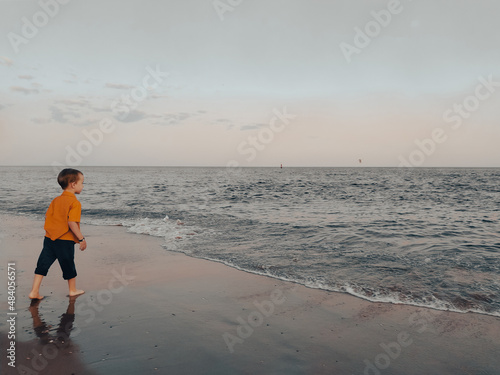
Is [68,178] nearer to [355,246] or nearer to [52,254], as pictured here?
[52,254]

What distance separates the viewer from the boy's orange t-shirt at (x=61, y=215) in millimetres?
4906

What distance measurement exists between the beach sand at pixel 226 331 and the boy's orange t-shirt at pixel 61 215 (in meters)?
1.00


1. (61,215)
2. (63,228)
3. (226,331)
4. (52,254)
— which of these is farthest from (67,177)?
(226,331)

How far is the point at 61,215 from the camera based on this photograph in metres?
4.93

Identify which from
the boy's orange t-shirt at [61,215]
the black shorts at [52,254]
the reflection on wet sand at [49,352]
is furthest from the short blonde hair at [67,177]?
the reflection on wet sand at [49,352]

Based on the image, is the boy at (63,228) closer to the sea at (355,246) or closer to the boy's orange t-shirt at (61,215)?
the boy's orange t-shirt at (61,215)

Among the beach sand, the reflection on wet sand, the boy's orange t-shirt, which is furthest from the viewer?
the boy's orange t-shirt

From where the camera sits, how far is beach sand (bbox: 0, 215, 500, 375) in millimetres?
3348

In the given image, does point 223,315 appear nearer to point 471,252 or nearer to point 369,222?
point 471,252

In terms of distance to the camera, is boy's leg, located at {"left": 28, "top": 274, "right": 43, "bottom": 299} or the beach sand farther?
boy's leg, located at {"left": 28, "top": 274, "right": 43, "bottom": 299}

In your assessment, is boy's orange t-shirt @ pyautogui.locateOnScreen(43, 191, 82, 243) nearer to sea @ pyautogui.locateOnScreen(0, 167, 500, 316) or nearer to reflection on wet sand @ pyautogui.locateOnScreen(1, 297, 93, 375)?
reflection on wet sand @ pyautogui.locateOnScreen(1, 297, 93, 375)

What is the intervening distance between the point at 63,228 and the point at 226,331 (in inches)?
110

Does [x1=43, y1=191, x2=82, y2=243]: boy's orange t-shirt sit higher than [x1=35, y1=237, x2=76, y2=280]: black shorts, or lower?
higher

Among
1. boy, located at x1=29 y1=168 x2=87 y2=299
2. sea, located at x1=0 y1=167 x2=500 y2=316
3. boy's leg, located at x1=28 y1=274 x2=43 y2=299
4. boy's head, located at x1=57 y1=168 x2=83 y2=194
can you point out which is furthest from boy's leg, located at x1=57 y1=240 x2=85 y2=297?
sea, located at x1=0 y1=167 x2=500 y2=316
